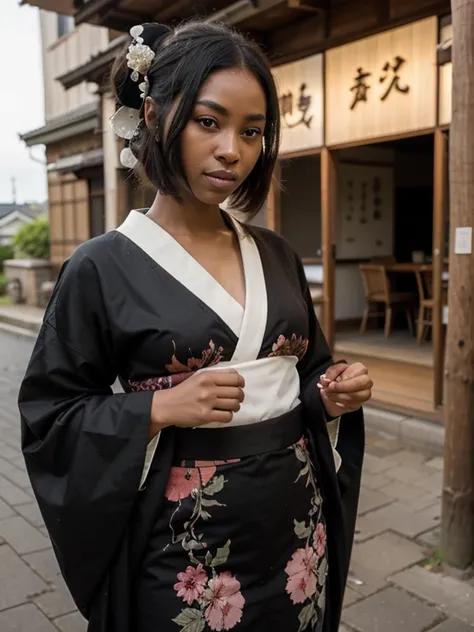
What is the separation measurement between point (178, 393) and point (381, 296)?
27.1 ft

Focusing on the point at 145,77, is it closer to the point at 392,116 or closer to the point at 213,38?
the point at 213,38

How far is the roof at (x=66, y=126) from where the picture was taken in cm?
1232

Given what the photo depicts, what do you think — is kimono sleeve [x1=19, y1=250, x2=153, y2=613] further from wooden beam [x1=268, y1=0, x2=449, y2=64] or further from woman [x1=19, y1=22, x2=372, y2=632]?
wooden beam [x1=268, y1=0, x2=449, y2=64]

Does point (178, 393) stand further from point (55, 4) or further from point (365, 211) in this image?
point (365, 211)

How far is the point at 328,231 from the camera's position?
6.43m

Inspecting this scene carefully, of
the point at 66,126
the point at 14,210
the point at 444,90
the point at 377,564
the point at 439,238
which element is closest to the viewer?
the point at 377,564

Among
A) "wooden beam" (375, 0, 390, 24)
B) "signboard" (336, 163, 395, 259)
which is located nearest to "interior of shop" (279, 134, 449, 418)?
"signboard" (336, 163, 395, 259)

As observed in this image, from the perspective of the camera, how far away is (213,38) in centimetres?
139

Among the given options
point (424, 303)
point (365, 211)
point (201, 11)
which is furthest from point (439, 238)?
point (365, 211)

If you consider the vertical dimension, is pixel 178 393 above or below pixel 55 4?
below

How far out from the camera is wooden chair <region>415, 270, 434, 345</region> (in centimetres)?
844

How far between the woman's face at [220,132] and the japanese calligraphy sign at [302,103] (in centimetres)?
517

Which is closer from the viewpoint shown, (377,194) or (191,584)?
(191,584)

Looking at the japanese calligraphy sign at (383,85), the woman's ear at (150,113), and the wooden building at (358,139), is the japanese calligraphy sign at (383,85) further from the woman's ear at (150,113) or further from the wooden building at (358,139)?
the woman's ear at (150,113)
